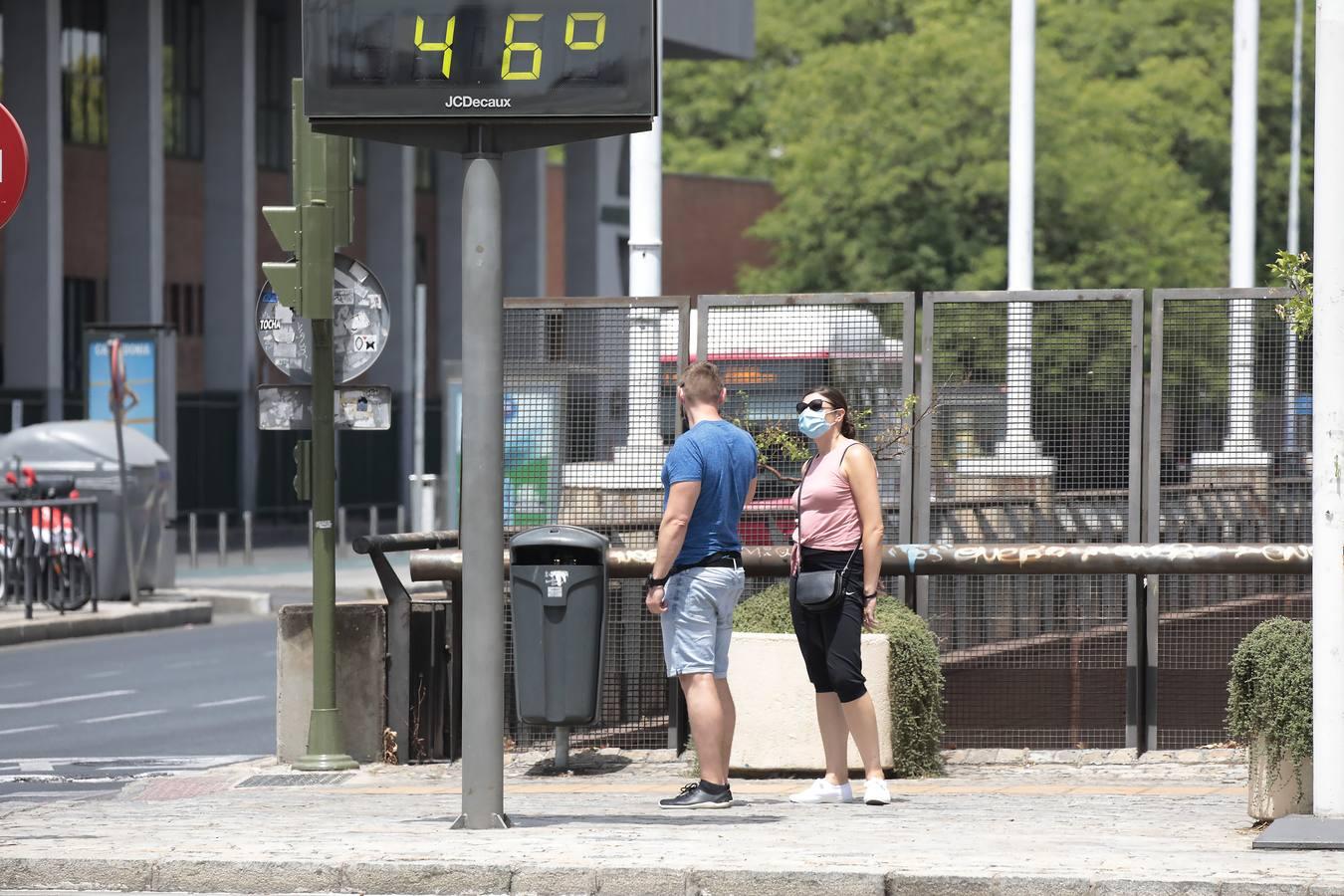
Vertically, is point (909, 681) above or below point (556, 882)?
above

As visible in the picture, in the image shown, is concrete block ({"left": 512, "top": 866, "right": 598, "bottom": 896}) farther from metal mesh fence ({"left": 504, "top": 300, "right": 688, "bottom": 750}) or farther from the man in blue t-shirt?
metal mesh fence ({"left": 504, "top": 300, "right": 688, "bottom": 750})

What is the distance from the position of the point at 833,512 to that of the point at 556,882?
8.05 feet

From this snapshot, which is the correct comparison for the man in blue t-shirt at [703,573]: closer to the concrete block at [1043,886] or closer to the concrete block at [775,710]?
the concrete block at [775,710]

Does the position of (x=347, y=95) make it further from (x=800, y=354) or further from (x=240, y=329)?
(x=240, y=329)

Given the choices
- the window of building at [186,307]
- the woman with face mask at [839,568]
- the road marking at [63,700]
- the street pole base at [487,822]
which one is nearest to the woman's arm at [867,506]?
the woman with face mask at [839,568]

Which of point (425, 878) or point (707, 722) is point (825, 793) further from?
point (425, 878)

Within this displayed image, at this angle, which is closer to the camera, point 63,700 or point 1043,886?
point 1043,886

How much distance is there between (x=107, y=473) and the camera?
922 inches

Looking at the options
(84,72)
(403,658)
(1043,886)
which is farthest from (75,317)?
(1043,886)

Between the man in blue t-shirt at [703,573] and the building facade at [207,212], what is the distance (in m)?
26.4

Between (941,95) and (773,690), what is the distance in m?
38.1

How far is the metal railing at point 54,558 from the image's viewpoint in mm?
21875

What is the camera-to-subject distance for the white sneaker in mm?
9367

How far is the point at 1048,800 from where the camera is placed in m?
9.58
